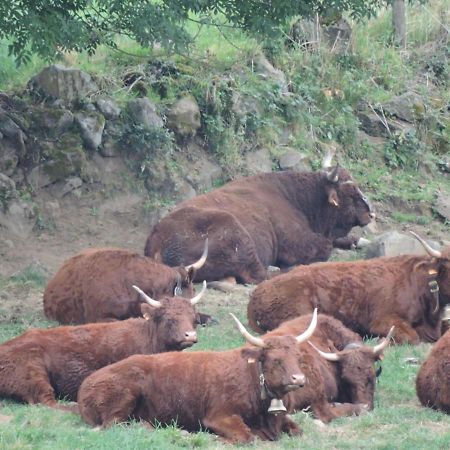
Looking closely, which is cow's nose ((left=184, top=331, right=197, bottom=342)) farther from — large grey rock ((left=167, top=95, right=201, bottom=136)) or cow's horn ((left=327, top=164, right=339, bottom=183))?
large grey rock ((left=167, top=95, right=201, bottom=136))

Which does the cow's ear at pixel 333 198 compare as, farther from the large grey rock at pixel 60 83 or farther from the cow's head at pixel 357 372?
the cow's head at pixel 357 372

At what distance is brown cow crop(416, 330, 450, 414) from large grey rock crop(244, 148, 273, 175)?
9.78m

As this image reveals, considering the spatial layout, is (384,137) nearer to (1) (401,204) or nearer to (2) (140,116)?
(1) (401,204)

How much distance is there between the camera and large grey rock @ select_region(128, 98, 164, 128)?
18750 millimetres

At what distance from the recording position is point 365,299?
13.3 meters

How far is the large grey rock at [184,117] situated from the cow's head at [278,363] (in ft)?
32.5

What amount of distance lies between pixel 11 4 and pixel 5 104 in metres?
4.38

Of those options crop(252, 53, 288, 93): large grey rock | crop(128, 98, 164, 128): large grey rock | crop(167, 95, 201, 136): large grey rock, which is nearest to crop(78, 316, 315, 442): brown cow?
crop(128, 98, 164, 128): large grey rock

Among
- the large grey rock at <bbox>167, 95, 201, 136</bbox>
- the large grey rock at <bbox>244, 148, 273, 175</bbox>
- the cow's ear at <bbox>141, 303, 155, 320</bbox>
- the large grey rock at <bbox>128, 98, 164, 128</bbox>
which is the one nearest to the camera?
the cow's ear at <bbox>141, 303, 155, 320</bbox>

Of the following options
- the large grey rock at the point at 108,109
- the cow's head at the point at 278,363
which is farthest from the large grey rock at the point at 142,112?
the cow's head at the point at 278,363

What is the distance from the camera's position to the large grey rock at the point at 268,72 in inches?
843

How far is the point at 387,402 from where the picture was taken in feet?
35.6

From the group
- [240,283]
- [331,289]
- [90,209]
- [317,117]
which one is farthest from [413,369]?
[317,117]

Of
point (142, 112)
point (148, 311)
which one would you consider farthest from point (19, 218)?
point (148, 311)
